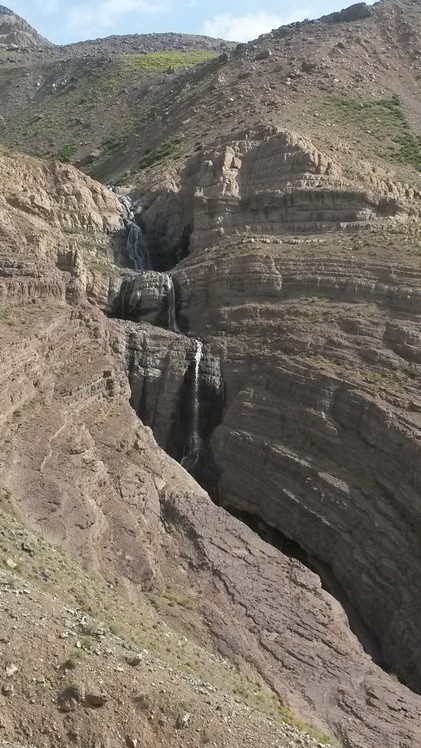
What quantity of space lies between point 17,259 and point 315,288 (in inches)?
526

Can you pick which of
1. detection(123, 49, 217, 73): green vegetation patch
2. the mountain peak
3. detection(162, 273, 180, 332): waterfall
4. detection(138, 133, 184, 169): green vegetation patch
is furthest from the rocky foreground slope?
the mountain peak

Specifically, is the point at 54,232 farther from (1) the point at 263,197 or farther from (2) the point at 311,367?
(2) the point at 311,367

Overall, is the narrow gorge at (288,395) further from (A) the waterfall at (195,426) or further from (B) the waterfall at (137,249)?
(B) the waterfall at (137,249)

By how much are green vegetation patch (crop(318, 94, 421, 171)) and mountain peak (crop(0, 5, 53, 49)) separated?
89.0 meters

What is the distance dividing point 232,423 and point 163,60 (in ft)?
287

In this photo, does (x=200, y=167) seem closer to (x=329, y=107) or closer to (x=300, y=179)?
(x=300, y=179)

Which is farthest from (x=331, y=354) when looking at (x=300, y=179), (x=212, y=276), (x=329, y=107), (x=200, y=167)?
(x=329, y=107)

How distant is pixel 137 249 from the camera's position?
4119 cm

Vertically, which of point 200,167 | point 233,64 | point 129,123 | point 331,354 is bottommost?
point 331,354

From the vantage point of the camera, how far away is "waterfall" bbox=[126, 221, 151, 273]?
133 feet

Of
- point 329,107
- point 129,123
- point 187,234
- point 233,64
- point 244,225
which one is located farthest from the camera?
point 129,123

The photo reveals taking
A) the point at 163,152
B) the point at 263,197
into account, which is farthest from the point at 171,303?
the point at 163,152

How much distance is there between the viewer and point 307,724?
14.2m

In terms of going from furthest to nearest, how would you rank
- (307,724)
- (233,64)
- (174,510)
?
(233,64), (174,510), (307,724)
